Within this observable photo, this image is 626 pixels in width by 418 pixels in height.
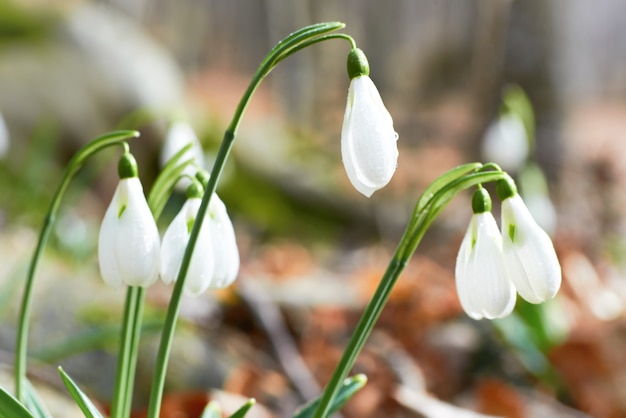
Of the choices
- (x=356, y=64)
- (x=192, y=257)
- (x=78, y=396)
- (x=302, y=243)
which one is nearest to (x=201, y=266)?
(x=192, y=257)

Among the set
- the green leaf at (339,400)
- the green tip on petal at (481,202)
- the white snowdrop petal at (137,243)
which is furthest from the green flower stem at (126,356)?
the green tip on petal at (481,202)

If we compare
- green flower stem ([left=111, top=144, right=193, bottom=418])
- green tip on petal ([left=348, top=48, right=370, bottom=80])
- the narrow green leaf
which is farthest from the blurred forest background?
green tip on petal ([left=348, top=48, right=370, bottom=80])

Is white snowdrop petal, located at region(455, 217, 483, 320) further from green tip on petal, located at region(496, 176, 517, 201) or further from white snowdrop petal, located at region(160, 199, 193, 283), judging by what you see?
white snowdrop petal, located at region(160, 199, 193, 283)

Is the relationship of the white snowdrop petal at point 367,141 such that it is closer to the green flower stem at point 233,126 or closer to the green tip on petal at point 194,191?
the green flower stem at point 233,126

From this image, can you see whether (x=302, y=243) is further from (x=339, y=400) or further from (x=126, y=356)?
(x=126, y=356)

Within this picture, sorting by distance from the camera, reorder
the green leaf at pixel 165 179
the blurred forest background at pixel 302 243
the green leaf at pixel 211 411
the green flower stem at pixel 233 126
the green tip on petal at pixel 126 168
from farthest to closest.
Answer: the blurred forest background at pixel 302 243, the green leaf at pixel 211 411, the green leaf at pixel 165 179, the green tip on petal at pixel 126 168, the green flower stem at pixel 233 126

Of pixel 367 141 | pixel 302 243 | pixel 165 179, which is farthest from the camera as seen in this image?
pixel 302 243
